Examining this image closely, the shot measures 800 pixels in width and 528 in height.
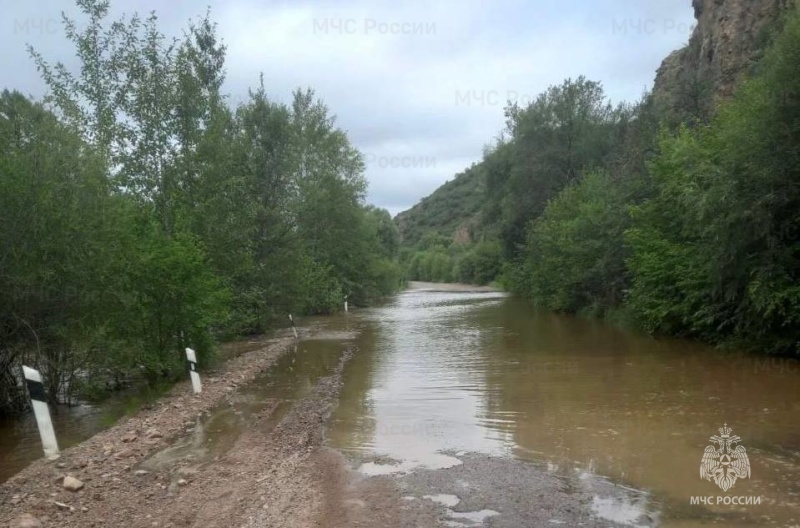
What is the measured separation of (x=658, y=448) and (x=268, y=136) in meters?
24.1

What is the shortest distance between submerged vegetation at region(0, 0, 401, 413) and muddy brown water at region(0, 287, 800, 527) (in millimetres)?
1975

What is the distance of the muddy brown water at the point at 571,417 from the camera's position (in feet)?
21.5

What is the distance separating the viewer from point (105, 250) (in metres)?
11.9

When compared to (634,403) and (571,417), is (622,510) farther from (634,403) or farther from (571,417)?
(634,403)

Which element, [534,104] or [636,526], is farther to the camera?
[534,104]

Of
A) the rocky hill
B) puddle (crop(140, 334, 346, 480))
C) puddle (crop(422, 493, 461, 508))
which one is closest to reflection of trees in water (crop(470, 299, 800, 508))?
puddle (crop(422, 493, 461, 508))

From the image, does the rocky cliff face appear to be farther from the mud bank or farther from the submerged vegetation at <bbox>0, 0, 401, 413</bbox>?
the mud bank

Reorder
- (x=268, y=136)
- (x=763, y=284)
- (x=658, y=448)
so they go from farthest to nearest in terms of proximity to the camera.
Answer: (x=268, y=136) → (x=763, y=284) → (x=658, y=448)

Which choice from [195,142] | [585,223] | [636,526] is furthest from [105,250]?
[585,223]

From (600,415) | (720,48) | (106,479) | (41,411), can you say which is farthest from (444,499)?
(720,48)

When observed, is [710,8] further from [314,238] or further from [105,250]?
[105,250]

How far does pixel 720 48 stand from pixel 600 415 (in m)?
39.1

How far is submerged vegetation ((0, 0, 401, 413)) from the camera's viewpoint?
11.0 meters

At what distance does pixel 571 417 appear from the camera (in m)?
9.97
